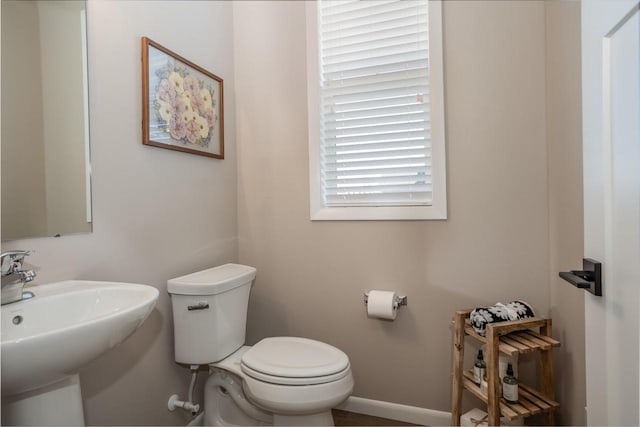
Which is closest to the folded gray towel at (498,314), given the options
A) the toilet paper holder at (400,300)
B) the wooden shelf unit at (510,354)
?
the wooden shelf unit at (510,354)

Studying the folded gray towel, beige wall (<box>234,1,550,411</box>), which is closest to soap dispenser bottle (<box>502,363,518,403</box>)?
the folded gray towel

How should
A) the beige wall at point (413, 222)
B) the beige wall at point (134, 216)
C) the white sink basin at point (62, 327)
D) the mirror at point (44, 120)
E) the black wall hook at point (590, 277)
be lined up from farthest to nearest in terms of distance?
1. the beige wall at point (413, 222)
2. the beige wall at point (134, 216)
3. the mirror at point (44, 120)
4. the black wall hook at point (590, 277)
5. the white sink basin at point (62, 327)

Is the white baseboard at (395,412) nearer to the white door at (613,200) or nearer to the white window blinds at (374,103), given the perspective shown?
the white door at (613,200)

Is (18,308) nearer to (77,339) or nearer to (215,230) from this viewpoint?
(77,339)

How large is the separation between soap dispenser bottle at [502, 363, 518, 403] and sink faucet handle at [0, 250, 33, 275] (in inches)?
67.1

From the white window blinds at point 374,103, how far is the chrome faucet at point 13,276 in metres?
1.31

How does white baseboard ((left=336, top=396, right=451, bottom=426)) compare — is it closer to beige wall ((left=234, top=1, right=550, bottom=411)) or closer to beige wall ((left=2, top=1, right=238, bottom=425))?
beige wall ((left=234, top=1, right=550, bottom=411))

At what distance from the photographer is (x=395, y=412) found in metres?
1.74

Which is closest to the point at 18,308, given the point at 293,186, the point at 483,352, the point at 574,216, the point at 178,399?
the point at 178,399

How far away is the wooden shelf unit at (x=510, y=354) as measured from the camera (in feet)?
4.09

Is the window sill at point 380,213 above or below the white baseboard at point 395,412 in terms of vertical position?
above

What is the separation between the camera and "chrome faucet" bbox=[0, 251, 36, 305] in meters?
0.86

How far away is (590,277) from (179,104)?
1671 millimetres

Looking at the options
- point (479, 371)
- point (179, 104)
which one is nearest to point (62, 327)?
point (179, 104)
